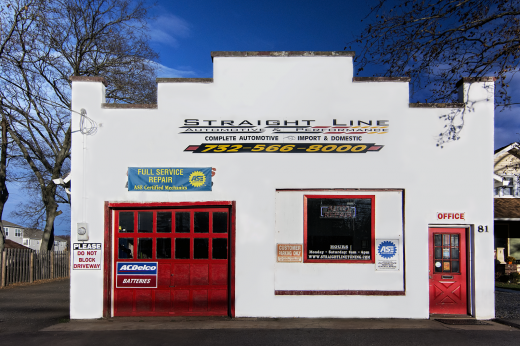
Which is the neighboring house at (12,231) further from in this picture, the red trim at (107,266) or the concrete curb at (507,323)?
the concrete curb at (507,323)

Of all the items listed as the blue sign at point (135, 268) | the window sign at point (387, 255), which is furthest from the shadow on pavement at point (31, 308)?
the window sign at point (387, 255)

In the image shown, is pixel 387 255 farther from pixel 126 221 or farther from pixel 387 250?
pixel 126 221

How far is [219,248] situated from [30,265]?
14.0m

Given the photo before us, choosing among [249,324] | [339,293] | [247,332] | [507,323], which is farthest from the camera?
[339,293]

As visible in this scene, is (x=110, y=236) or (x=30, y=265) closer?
(x=110, y=236)

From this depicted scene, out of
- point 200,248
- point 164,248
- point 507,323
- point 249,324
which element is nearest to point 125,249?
point 164,248

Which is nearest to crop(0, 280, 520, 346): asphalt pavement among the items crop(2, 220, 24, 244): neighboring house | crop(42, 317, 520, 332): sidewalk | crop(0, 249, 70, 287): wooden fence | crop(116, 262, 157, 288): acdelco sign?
crop(42, 317, 520, 332): sidewalk

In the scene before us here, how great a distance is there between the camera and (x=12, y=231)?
255ft

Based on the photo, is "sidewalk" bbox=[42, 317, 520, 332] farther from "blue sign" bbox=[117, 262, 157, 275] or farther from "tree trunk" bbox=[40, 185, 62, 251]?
"tree trunk" bbox=[40, 185, 62, 251]

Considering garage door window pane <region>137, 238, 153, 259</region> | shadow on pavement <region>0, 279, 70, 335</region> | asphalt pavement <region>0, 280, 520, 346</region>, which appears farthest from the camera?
garage door window pane <region>137, 238, 153, 259</region>

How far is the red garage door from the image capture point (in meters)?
9.56

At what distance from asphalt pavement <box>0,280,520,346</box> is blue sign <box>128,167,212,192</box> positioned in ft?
10.2

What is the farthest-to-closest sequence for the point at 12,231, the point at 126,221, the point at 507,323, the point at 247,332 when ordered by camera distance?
the point at 12,231 < the point at 126,221 < the point at 507,323 < the point at 247,332

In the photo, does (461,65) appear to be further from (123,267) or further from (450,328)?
(123,267)
